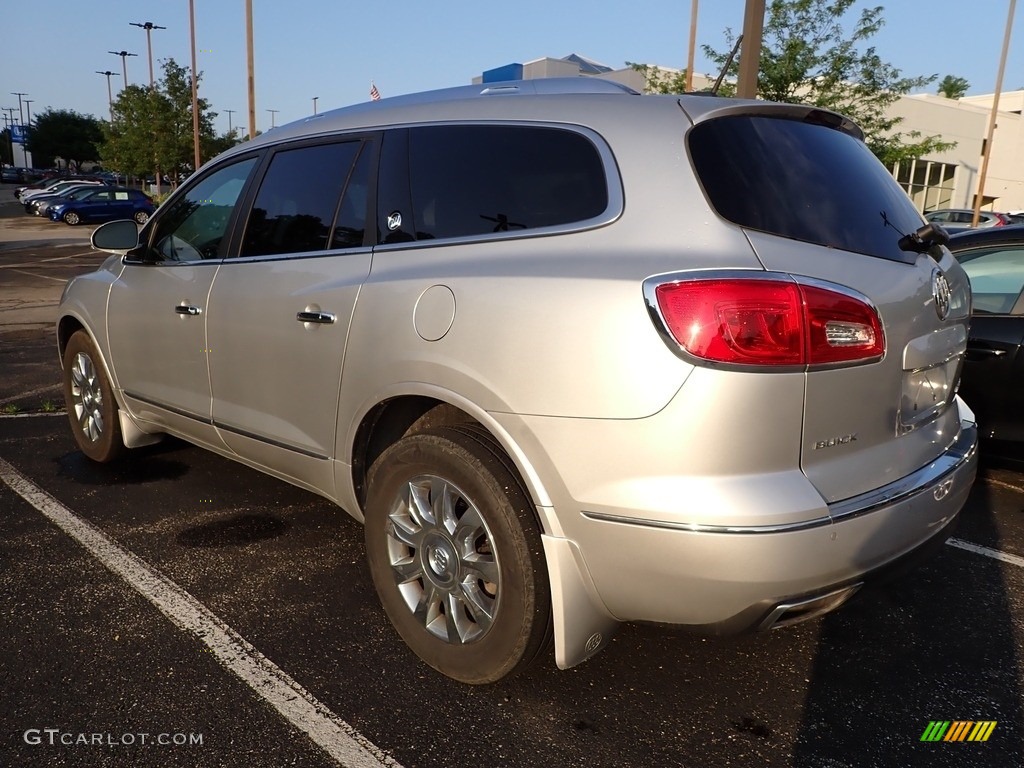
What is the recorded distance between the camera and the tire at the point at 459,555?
7.98 ft

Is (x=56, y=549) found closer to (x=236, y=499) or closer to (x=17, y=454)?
(x=236, y=499)

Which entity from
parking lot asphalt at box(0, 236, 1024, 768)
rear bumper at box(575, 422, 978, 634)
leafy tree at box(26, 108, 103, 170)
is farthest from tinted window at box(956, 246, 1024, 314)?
leafy tree at box(26, 108, 103, 170)

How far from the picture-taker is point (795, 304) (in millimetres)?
2117

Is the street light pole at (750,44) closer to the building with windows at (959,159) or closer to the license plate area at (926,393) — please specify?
the license plate area at (926,393)

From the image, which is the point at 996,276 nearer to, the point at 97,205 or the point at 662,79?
the point at 662,79

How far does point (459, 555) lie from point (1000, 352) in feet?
10.8

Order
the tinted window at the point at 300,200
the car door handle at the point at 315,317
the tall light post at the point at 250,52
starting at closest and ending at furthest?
the car door handle at the point at 315,317 < the tinted window at the point at 300,200 < the tall light post at the point at 250,52

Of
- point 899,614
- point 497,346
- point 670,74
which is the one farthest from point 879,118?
point 497,346

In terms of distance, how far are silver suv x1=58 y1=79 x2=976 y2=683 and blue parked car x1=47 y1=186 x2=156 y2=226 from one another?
34495 millimetres

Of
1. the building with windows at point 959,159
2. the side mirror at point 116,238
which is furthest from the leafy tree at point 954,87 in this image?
the side mirror at point 116,238

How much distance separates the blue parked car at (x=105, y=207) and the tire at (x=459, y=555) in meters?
34.8

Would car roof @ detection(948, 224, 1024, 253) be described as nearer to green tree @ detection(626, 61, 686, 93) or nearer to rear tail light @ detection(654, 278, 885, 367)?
rear tail light @ detection(654, 278, 885, 367)

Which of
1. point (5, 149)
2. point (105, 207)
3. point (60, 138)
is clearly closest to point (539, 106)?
point (105, 207)

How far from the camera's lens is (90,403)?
192 inches
